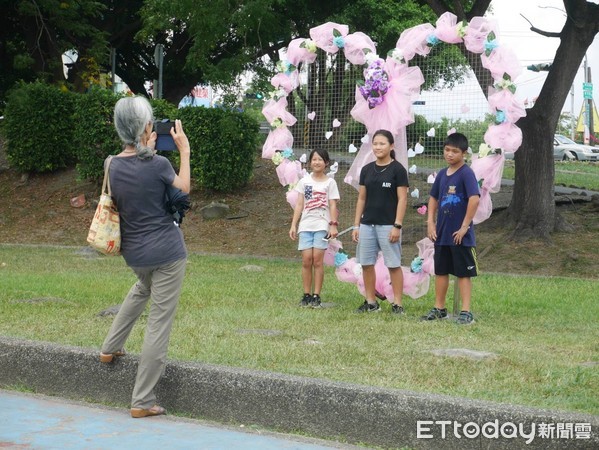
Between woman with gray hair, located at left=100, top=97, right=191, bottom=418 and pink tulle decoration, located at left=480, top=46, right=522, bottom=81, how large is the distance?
4578mm

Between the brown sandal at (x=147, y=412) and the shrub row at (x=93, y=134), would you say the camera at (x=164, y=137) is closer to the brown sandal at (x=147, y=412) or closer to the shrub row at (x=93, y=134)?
the brown sandal at (x=147, y=412)

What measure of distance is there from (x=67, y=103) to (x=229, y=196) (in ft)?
14.8

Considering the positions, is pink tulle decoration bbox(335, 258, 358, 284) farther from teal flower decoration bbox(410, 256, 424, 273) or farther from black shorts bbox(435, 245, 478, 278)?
black shorts bbox(435, 245, 478, 278)

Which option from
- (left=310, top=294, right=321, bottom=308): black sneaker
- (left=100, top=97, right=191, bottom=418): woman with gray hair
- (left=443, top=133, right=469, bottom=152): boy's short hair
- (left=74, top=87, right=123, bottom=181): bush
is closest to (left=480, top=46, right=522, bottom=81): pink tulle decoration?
(left=443, top=133, right=469, bottom=152): boy's short hair

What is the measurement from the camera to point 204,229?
62.1 feet

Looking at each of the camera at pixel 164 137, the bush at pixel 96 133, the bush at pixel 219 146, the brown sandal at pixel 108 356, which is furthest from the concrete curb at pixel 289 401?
the bush at pixel 96 133

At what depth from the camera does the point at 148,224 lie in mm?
6098

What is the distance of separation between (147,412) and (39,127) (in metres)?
17.0

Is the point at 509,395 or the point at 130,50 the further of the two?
the point at 130,50

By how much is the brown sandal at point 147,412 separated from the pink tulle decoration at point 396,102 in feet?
16.3

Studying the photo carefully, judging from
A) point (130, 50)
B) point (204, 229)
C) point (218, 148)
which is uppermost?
point (130, 50)

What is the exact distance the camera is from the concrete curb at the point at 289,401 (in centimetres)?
504

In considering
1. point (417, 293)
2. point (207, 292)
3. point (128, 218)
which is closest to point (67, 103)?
point (207, 292)

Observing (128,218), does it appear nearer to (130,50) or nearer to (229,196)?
(229,196)
